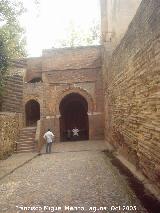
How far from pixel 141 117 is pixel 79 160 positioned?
19.4 feet

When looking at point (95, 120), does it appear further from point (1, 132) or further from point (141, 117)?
point (141, 117)

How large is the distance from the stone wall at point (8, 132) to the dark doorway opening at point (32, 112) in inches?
151

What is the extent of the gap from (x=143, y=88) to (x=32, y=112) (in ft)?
58.5

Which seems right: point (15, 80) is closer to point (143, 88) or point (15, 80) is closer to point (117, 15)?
point (117, 15)

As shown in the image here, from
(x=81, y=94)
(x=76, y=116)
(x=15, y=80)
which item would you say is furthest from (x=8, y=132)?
(x=76, y=116)

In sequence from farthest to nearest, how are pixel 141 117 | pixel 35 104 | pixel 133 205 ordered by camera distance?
pixel 35 104 → pixel 141 117 → pixel 133 205

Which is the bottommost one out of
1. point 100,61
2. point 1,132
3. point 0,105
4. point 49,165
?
point 49,165

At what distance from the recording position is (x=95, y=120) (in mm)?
21781

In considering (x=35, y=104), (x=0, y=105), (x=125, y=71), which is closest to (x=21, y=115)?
(x=0, y=105)

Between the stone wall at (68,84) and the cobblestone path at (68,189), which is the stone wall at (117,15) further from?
the cobblestone path at (68,189)

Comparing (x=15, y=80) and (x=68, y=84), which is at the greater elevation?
(x=15, y=80)

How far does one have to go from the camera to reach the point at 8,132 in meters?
17.0

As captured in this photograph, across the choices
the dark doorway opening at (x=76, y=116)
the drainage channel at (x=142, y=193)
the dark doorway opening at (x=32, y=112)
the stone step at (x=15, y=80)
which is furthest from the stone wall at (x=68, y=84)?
the drainage channel at (x=142, y=193)

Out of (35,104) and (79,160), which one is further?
(35,104)
